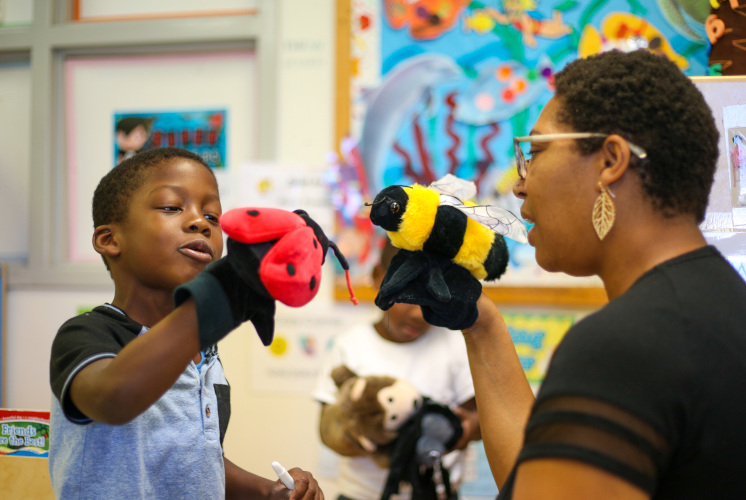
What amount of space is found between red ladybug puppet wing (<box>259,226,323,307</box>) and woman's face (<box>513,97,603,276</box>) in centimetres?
32

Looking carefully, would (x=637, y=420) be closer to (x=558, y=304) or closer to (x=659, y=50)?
(x=558, y=304)

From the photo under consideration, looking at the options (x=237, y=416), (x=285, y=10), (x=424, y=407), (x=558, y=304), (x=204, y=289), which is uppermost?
(x=285, y=10)

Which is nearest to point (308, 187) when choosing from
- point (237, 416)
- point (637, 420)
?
point (237, 416)

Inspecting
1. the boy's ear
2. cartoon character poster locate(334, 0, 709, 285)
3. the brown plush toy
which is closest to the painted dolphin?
cartoon character poster locate(334, 0, 709, 285)

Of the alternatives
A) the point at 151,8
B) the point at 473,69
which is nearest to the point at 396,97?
the point at 473,69

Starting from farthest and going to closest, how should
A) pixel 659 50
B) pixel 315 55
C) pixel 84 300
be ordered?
1. pixel 84 300
2. pixel 315 55
3. pixel 659 50

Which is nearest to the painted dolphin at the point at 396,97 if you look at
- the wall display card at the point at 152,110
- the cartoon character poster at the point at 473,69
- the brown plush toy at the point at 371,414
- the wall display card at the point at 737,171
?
the cartoon character poster at the point at 473,69

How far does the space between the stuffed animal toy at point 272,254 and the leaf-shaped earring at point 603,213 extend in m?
0.36

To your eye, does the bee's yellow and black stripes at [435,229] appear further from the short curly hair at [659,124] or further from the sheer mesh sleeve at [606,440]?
the sheer mesh sleeve at [606,440]

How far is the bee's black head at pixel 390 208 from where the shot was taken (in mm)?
977

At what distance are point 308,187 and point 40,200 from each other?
116 centimetres

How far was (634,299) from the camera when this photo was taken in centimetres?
69

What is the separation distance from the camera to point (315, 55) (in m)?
2.42

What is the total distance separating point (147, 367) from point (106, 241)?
0.45 m
